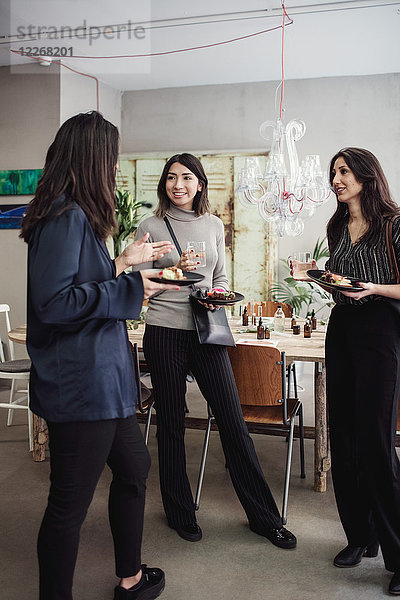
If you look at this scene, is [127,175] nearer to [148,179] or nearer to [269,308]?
[148,179]

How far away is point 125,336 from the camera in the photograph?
1771 millimetres

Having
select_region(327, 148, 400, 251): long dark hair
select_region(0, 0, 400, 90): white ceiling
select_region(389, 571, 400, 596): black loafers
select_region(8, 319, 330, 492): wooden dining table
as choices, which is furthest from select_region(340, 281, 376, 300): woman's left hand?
select_region(0, 0, 400, 90): white ceiling

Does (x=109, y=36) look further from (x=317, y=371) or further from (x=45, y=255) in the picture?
(x=45, y=255)

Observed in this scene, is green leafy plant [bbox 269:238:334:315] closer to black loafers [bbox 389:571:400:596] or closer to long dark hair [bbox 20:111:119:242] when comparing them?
black loafers [bbox 389:571:400:596]

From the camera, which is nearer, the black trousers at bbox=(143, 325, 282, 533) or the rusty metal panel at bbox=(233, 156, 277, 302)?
the black trousers at bbox=(143, 325, 282, 533)

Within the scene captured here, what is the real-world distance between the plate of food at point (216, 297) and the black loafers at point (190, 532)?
1.02 meters

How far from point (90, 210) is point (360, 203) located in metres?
1.12

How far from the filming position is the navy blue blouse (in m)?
1.56

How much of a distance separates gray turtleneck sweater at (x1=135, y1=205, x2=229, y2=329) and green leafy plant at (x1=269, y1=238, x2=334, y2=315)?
329cm

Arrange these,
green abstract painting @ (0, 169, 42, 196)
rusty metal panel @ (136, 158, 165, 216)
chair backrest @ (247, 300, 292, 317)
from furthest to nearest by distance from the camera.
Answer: rusty metal panel @ (136, 158, 165, 216) < green abstract painting @ (0, 169, 42, 196) < chair backrest @ (247, 300, 292, 317)

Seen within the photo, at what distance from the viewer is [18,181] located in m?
5.67

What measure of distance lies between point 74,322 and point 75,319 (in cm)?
1

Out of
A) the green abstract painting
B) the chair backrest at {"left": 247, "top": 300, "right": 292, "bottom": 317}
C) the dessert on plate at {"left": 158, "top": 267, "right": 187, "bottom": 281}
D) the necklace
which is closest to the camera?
the dessert on plate at {"left": 158, "top": 267, "right": 187, "bottom": 281}

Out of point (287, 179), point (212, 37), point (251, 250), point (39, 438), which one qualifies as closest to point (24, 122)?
point (212, 37)
